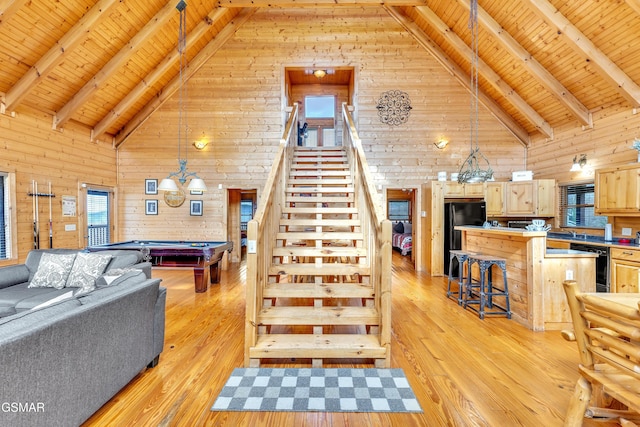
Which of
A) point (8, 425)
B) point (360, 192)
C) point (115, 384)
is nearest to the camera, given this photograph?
point (8, 425)

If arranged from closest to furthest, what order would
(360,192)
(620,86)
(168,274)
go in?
(360,192) → (620,86) → (168,274)

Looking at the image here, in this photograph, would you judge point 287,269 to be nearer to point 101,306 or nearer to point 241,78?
point 101,306

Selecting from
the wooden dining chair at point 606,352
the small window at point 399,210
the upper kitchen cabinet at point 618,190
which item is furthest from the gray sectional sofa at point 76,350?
the small window at point 399,210

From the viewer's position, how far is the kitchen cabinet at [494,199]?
624 cm

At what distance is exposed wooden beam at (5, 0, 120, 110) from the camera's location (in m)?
4.48

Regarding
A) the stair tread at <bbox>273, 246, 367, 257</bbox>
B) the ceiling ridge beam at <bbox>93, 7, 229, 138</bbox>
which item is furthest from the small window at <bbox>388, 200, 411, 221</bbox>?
the stair tread at <bbox>273, 246, 367, 257</bbox>

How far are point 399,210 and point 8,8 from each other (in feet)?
36.4

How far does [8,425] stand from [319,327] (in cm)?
198

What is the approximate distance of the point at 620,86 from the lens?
453 cm

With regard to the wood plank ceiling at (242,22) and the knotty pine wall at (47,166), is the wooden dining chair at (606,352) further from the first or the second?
the knotty pine wall at (47,166)

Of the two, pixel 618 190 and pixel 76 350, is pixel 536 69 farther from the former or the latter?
pixel 76 350

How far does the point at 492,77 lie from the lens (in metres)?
6.20

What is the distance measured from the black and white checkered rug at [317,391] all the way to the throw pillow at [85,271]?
6.74ft

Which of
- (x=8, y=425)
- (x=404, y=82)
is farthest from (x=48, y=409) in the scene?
(x=404, y=82)
